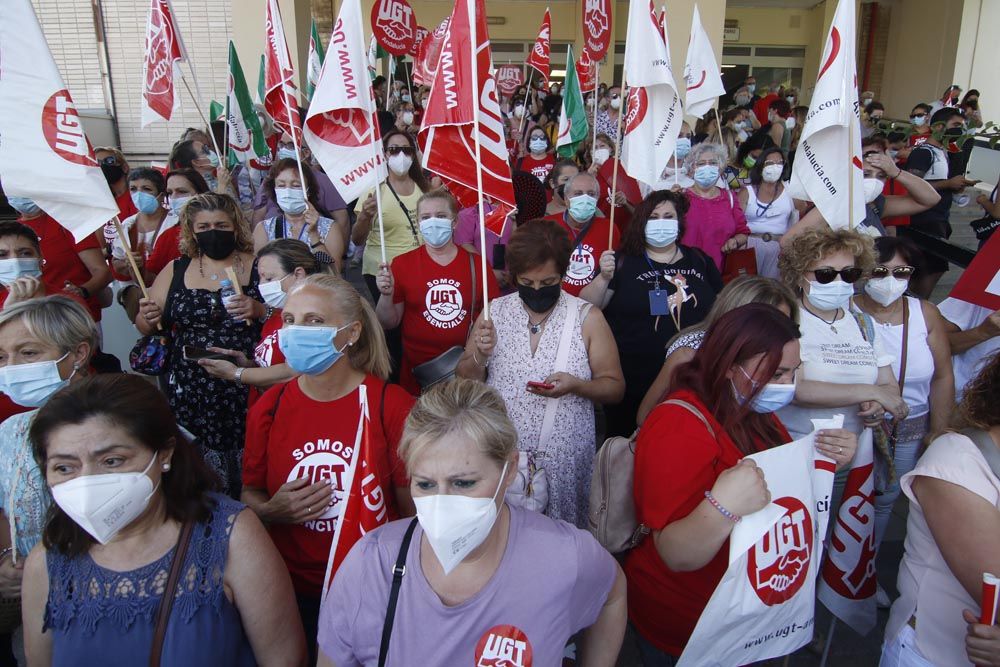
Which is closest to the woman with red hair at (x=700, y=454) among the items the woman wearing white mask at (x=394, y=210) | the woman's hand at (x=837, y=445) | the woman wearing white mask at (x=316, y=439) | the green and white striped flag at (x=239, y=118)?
the woman's hand at (x=837, y=445)

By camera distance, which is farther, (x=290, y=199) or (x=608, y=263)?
(x=290, y=199)

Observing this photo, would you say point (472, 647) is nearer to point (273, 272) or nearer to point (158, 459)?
point (158, 459)

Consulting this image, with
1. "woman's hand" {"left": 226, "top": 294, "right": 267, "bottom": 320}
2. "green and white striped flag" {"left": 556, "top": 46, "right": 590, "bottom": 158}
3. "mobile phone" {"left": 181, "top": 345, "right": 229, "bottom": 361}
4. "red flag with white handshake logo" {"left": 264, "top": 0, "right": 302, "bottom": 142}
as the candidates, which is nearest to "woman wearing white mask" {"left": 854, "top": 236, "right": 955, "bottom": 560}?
"woman's hand" {"left": 226, "top": 294, "right": 267, "bottom": 320}

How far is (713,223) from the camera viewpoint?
5191 millimetres

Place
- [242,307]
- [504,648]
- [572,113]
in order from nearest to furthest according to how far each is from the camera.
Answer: [504,648]
[242,307]
[572,113]

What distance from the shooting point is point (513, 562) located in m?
1.65

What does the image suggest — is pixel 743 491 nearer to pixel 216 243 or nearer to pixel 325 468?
pixel 325 468

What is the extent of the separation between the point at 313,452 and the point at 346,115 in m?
2.56

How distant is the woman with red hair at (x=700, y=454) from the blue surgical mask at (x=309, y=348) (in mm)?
1128

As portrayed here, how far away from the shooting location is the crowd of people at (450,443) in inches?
65.9

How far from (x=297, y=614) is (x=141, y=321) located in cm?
222

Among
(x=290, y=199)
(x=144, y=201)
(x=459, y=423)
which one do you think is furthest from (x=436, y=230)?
(x=144, y=201)

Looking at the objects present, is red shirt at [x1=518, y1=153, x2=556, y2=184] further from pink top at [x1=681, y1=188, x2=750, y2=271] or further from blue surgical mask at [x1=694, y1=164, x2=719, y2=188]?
pink top at [x1=681, y1=188, x2=750, y2=271]

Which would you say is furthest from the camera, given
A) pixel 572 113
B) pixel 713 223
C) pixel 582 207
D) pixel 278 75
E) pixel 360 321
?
pixel 572 113
